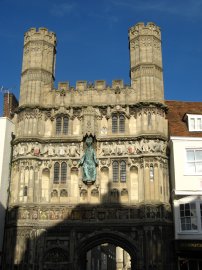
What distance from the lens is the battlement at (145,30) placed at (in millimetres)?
29203

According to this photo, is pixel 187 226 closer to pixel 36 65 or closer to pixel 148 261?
pixel 148 261

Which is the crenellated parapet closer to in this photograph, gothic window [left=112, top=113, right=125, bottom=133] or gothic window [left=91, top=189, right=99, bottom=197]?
gothic window [left=112, top=113, right=125, bottom=133]

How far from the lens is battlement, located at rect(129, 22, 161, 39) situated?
95.8 ft

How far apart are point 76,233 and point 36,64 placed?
12.5m

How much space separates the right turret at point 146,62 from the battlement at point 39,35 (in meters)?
6.03

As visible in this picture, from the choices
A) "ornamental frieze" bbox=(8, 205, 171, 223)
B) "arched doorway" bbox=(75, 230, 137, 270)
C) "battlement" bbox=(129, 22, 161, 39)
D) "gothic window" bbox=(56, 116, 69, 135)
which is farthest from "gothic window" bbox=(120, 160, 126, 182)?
"battlement" bbox=(129, 22, 161, 39)

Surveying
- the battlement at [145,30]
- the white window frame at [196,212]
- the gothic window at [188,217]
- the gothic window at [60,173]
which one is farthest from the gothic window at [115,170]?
the battlement at [145,30]

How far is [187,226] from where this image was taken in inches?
935

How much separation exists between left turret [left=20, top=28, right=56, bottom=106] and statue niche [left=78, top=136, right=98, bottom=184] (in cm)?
495

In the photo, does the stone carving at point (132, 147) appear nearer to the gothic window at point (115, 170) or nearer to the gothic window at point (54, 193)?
the gothic window at point (115, 170)

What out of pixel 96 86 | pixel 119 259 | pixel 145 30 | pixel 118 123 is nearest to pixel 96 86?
pixel 96 86

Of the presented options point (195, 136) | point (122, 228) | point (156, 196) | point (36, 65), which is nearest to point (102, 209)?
point (122, 228)

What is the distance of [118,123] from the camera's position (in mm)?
27203

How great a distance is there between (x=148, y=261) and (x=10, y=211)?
9118 mm
